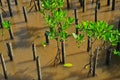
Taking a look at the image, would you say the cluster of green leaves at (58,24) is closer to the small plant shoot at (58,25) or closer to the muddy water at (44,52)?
the small plant shoot at (58,25)

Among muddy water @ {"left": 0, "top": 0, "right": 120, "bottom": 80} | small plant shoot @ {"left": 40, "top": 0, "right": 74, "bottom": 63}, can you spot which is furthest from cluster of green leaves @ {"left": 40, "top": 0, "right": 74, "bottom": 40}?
muddy water @ {"left": 0, "top": 0, "right": 120, "bottom": 80}

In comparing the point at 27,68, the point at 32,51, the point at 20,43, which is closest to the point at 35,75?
the point at 27,68

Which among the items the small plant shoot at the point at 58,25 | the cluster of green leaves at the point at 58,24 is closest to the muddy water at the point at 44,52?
the small plant shoot at the point at 58,25

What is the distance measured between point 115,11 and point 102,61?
1.93 metres

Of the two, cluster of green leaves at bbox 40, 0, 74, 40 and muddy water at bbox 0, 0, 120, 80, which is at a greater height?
cluster of green leaves at bbox 40, 0, 74, 40

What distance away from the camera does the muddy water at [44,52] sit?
18.7ft

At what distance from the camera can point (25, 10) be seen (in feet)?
23.2

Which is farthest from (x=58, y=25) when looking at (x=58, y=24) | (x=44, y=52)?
(x=44, y=52)

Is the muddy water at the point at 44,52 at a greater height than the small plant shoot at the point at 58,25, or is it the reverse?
the small plant shoot at the point at 58,25

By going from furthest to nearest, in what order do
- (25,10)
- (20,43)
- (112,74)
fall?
1. (25,10)
2. (20,43)
3. (112,74)

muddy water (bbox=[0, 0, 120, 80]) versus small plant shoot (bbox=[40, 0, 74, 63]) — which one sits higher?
small plant shoot (bbox=[40, 0, 74, 63])

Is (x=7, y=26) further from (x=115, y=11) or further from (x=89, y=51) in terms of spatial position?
(x=115, y=11)

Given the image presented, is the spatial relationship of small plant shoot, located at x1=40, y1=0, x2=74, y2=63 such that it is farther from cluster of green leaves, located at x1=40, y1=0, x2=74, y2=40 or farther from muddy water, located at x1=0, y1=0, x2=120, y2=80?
muddy water, located at x1=0, y1=0, x2=120, y2=80

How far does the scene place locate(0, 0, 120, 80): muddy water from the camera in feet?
18.7
